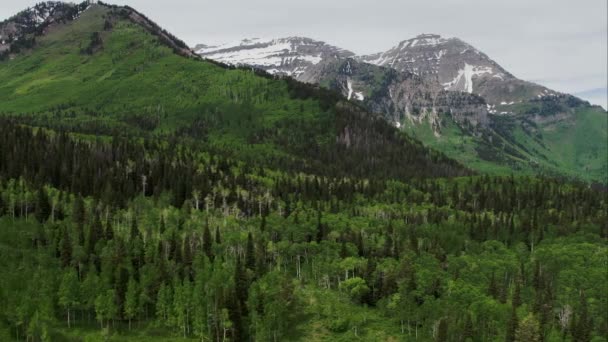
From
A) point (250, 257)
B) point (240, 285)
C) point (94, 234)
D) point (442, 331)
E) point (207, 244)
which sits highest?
point (94, 234)

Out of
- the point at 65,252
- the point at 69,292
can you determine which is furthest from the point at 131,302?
the point at 65,252

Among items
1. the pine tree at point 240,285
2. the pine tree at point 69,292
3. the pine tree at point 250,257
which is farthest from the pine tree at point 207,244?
the pine tree at point 69,292

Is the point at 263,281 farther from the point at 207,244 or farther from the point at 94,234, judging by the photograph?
the point at 94,234

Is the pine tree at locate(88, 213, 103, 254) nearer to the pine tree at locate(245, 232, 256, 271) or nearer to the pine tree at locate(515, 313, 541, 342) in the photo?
the pine tree at locate(245, 232, 256, 271)

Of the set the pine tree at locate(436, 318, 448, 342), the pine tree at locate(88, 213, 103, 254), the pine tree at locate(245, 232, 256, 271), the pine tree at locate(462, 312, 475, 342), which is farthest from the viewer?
the pine tree at locate(245, 232, 256, 271)

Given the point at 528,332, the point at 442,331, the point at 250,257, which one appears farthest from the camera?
the point at 250,257

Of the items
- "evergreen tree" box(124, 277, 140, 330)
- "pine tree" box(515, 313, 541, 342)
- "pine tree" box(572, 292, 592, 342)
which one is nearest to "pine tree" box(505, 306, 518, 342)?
"pine tree" box(515, 313, 541, 342)

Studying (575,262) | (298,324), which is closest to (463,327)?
(298,324)

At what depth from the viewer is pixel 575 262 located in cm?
17850

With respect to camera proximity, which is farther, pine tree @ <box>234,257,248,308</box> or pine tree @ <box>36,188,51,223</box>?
pine tree @ <box>36,188,51,223</box>

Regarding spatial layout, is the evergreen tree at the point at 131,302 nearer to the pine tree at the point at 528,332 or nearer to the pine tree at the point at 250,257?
the pine tree at the point at 250,257

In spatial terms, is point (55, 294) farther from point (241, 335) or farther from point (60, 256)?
point (241, 335)

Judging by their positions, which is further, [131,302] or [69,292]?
[131,302]

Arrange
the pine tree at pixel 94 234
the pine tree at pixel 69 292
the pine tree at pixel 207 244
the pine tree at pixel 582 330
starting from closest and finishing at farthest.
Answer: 1. the pine tree at pixel 69 292
2. the pine tree at pixel 582 330
3. the pine tree at pixel 94 234
4. the pine tree at pixel 207 244
